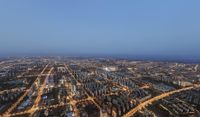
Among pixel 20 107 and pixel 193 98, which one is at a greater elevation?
pixel 193 98

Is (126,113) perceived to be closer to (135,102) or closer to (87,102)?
(135,102)

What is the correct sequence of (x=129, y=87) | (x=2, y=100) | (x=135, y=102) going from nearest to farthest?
(x=135, y=102), (x=2, y=100), (x=129, y=87)

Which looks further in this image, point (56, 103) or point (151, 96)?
point (151, 96)

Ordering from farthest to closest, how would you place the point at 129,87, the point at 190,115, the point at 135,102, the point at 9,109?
the point at 129,87
the point at 135,102
the point at 9,109
the point at 190,115

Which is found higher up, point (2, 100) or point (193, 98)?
point (193, 98)

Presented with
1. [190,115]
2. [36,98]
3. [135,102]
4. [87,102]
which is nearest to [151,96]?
[135,102]

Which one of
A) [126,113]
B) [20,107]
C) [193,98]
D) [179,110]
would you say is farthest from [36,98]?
[193,98]

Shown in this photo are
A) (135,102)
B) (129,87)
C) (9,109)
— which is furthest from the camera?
(129,87)

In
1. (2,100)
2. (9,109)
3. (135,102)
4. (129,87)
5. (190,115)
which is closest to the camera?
(190,115)

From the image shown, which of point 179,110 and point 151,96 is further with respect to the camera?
point 151,96

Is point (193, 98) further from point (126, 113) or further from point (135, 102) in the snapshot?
point (126, 113)
